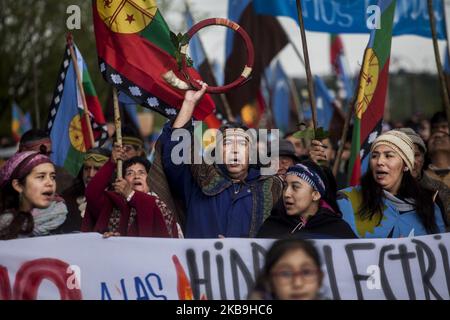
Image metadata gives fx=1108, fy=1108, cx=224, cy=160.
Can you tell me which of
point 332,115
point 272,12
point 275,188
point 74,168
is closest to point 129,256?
point 275,188

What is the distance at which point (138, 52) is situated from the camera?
7133mm

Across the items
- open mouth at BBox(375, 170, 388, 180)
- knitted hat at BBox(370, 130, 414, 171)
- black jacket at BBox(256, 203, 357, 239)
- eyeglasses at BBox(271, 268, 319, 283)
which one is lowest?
eyeglasses at BBox(271, 268, 319, 283)

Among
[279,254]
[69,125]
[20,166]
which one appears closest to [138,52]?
[20,166]

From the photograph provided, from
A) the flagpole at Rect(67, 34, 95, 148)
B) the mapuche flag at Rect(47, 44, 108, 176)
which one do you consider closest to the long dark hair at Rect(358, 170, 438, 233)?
the flagpole at Rect(67, 34, 95, 148)

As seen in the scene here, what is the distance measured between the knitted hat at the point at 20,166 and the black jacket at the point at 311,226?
1.29 m

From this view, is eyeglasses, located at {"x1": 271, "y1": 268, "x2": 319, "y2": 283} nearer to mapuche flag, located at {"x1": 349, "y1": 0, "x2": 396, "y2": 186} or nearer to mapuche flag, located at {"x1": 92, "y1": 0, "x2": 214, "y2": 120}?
mapuche flag, located at {"x1": 92, "y1": 0, "x2": 214, "y2": 120}

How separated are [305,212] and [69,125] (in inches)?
150

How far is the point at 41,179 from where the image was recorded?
6.06 m

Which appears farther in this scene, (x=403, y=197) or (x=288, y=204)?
(x=403, y=197)

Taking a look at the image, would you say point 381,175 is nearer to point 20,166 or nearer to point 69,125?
point 20,166

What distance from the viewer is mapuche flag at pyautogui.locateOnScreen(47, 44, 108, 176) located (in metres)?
9.37

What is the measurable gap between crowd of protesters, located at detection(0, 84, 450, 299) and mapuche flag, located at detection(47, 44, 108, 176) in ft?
7.66

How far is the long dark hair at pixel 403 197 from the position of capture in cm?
643
